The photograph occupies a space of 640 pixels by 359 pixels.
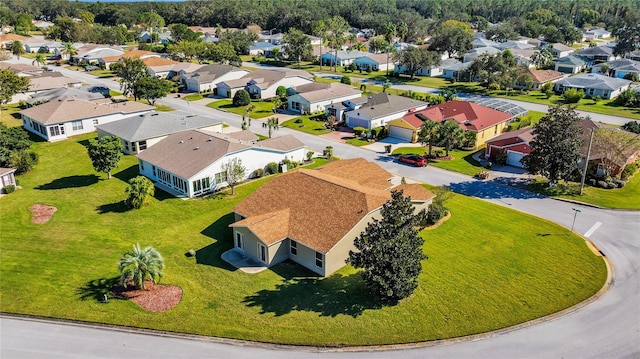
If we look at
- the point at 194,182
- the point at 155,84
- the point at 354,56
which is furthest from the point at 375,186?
the point at 354,56

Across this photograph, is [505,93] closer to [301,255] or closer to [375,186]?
[375,186]

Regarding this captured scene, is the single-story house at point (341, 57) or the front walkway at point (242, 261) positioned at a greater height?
the single-story house at point (341, 57)

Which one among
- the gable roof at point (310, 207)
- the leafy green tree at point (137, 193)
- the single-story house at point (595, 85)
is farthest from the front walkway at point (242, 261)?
the single-story house at point (595, 85)

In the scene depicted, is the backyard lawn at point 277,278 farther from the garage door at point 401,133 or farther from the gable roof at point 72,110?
the gable roof at point 72,110

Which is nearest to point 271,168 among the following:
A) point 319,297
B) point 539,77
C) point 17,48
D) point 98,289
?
point 319,297

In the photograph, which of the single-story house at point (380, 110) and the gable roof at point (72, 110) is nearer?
the gable roof at point (72, 110)

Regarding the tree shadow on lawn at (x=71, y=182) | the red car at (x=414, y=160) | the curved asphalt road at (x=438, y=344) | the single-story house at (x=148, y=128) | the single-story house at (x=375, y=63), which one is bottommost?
the curved asphalt road at (x=438, y=344)
